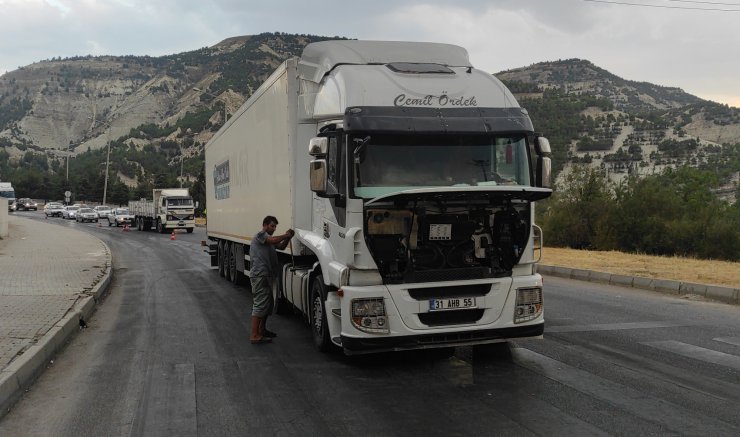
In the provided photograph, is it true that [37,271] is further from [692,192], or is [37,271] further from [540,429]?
[692,192]

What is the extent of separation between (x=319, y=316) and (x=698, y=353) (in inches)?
178

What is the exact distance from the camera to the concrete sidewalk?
6.48m

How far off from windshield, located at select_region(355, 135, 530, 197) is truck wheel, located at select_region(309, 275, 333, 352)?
4.88 feet

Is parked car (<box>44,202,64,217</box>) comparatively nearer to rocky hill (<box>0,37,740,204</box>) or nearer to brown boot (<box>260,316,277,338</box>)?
rocky hill (<box>0,37,740,204</box>)

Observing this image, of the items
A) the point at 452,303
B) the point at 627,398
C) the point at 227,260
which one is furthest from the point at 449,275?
the point at 227,260

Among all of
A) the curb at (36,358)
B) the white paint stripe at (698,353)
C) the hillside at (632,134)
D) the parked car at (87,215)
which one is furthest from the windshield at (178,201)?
the white paint stripe at (698,353)

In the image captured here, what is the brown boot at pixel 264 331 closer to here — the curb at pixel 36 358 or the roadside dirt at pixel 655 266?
the curb at pixel 36 358

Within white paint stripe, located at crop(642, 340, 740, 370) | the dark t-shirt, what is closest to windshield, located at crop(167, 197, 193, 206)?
the dark t-shirt

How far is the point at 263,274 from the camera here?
8.29 m

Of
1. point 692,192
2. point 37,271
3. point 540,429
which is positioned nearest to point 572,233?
point 692,192

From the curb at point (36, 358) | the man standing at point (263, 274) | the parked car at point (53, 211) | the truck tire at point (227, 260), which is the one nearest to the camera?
the curb at point (36, 358)

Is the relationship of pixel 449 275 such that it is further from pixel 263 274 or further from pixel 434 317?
pixel 263 274

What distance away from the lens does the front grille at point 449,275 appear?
21.0ft

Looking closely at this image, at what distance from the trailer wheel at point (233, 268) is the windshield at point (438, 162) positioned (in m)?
8.66
